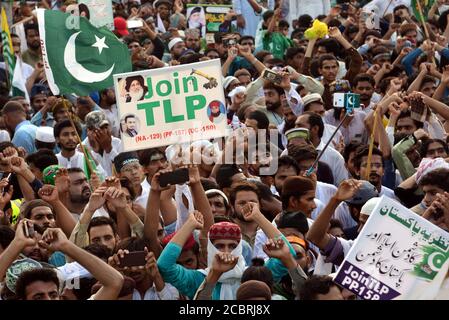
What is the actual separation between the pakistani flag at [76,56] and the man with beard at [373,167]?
2197mm

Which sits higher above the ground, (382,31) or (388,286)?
(388,286)

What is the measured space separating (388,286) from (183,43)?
1190 cm

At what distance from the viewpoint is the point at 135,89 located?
11.1 meters

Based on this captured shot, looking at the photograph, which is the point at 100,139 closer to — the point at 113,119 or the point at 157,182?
the point at 113,119

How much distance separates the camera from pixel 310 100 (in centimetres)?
1399

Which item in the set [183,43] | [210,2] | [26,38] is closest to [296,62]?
[183,43]

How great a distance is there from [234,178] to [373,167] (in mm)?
1238

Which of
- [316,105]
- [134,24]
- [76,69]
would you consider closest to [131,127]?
[76,69]

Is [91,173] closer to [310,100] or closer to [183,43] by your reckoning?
[310,100]

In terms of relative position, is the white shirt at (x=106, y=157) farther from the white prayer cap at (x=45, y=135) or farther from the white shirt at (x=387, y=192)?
the white shirt at (x=387, y=192)

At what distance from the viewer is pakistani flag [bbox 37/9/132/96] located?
41.0 ft

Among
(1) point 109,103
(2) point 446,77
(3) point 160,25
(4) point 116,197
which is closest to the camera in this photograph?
(4) point 116,197

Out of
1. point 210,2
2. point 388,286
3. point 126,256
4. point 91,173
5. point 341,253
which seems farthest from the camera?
point 210,2

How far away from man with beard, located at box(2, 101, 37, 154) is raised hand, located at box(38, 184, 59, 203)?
11.8ft
